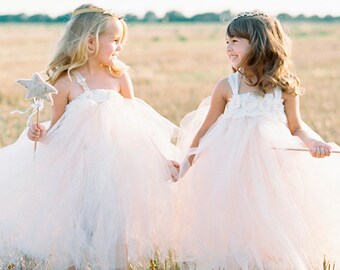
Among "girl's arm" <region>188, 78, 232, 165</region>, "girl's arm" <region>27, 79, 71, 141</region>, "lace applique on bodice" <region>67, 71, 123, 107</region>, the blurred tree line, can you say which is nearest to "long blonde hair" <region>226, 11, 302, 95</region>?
"girl's arm" <region>188, 78, 232, 165</region>

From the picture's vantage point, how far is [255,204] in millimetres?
4691

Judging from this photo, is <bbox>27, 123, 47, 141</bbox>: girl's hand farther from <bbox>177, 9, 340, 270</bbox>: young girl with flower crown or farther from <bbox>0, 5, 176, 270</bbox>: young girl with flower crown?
<bbox>177, 9, 340, 270</bbox>: young girl with flower crown

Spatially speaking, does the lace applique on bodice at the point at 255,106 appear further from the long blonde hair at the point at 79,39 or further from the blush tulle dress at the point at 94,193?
the long blonde hair at the point at 79,39

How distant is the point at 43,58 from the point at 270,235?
77.9ft

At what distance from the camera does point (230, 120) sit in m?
4.86

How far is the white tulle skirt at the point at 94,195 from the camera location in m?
4.77

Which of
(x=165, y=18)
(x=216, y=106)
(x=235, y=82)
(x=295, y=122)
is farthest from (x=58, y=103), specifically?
(x=165, y=18)

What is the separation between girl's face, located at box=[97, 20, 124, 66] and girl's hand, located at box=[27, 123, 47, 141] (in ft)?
1.82

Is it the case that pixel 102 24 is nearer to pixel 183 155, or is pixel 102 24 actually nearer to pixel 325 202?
pixel 183 155

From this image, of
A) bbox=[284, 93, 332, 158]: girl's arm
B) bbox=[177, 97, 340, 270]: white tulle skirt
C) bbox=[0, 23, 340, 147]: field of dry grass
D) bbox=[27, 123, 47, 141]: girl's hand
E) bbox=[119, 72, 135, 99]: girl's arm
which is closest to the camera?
bbox=[177, 97, 340, 270]: white tulle skirt

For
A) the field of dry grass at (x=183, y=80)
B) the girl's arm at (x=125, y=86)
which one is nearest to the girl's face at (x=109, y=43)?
the girl's arm at (x=125, y=86)

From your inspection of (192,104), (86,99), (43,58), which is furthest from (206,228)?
(43,58)

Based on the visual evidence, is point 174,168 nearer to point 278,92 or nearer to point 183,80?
point 278,92

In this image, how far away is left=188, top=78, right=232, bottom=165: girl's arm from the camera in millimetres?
4926
